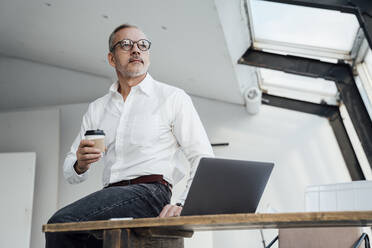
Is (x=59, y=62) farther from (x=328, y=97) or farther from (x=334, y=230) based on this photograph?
(x=334, y=230)

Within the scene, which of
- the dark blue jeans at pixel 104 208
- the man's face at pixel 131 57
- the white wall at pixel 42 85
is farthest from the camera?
the white wall at pixel 42 85

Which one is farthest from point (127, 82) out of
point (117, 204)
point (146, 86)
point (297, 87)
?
point (297, 87)

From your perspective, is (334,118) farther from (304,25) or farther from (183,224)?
(183,224)

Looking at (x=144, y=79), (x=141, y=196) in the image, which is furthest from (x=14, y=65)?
(x=141, y=196)

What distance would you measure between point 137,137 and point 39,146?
4.53 metres

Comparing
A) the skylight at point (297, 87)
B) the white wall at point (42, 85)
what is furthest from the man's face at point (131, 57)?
the white wall at point (42, 85)

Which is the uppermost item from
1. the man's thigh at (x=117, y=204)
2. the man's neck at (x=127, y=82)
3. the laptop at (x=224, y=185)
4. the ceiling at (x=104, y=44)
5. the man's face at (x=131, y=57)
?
the ceiling at (x=104, y=44)

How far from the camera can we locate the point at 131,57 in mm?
2041

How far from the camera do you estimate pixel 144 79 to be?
2074mm

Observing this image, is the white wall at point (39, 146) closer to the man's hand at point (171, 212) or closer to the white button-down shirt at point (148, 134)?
the white button-down shirt at point (148, 134)

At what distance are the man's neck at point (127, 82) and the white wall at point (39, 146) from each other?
416cm

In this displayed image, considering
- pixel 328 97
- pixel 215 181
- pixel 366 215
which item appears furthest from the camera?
pixel 328 97

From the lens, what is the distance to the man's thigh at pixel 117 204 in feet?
4.88

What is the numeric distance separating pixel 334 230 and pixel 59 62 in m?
4.89
